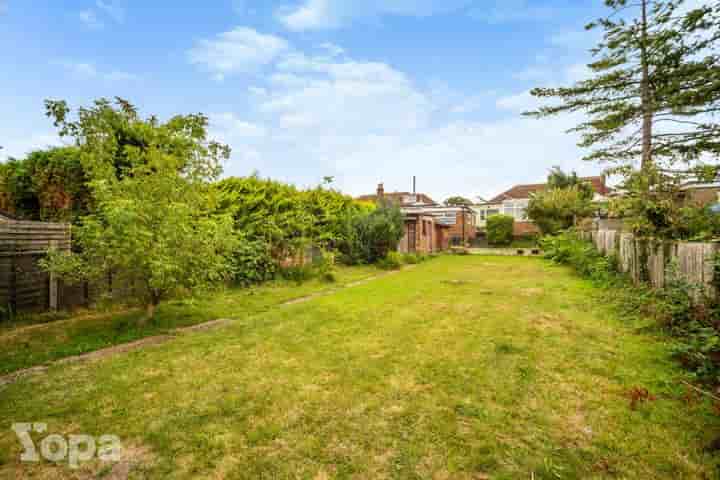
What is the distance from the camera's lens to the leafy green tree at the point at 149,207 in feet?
15.5

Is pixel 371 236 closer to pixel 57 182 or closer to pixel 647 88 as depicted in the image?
pixel 57 182

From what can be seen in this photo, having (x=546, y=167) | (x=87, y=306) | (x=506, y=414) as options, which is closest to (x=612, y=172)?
(x=506, y=414)

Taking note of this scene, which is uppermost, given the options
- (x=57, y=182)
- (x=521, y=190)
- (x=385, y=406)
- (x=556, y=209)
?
(x=521, y=190)

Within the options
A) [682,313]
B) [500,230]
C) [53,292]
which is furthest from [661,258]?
[500,230]

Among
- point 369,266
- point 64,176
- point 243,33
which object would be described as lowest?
point 369,266

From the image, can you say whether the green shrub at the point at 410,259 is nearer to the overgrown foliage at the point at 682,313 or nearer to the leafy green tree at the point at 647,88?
the leafy green tree at the point at 647,88

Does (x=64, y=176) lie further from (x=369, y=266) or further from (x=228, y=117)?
(x=369, y=266)

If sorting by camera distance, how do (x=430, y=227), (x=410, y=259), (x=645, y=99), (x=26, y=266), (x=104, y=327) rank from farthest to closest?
1. (x=430, y=227)
2. (x=410, y=259)
3. (x=645, y=99)
4. (x=26, y=266)
5. (x=104, y=327)

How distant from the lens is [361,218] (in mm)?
15133

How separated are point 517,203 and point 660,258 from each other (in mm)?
35616

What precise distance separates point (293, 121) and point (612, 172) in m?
14.1

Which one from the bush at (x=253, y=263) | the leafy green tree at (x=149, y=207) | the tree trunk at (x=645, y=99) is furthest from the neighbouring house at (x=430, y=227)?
the leafy green tree at (x=149, y=207)

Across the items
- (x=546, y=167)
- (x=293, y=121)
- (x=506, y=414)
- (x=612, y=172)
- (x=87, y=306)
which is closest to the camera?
(x=506, y=414)

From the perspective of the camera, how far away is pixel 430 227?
81.5 feet
